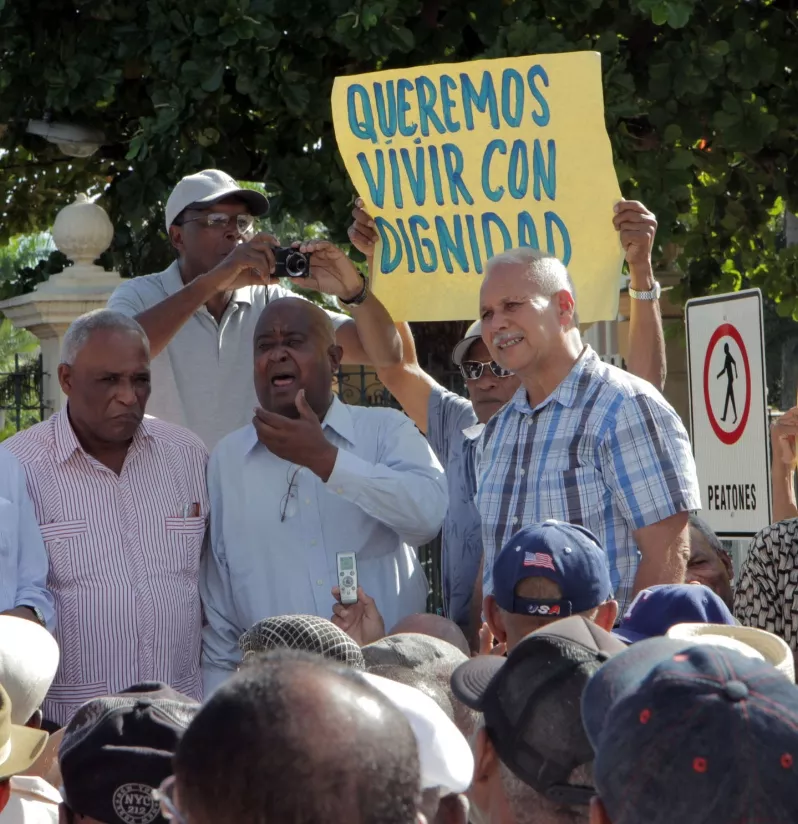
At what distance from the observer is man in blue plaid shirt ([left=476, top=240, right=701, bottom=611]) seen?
379 centimetres

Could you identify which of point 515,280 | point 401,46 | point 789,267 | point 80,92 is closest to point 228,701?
point 515,280

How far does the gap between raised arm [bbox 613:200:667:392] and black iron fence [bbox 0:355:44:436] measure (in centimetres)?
398

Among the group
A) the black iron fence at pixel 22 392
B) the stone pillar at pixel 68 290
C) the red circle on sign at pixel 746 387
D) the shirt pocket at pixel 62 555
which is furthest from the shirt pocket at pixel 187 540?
the black iron fence at pixel 22 392

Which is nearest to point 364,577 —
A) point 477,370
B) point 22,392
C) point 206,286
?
point 477,370

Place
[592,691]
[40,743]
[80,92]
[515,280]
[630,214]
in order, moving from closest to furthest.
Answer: [592,691] < [40,743] < [515,280] < [630,214] < [80,92]

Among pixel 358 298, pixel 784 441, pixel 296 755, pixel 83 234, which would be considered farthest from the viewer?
pixel 83 234

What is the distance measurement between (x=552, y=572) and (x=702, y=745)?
1.44 metres

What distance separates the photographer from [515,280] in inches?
156

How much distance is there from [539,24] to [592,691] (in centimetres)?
581

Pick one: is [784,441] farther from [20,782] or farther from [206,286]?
[20,782]

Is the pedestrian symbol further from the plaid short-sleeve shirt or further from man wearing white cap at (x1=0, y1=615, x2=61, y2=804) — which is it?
man wearing white cap at (x1=0, y1=615, x2=61, y2=804)

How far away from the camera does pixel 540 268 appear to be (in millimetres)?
4000

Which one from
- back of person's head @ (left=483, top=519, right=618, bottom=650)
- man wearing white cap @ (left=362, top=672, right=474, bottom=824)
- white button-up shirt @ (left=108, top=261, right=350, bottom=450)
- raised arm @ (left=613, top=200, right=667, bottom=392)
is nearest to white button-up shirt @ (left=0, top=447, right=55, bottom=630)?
white button-up shirt @ (left=108, top=261, right=350, bottom=450)

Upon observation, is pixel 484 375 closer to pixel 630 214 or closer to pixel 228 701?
pixel 630 214
